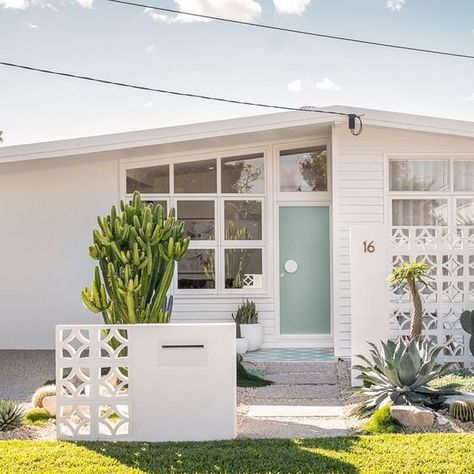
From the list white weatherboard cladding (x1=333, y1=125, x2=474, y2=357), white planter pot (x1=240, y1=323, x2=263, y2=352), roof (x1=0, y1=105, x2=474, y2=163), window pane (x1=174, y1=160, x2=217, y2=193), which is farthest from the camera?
window pane (x1=174, y1=160, x2=217, y2=193)

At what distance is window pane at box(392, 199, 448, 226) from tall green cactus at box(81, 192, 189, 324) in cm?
428

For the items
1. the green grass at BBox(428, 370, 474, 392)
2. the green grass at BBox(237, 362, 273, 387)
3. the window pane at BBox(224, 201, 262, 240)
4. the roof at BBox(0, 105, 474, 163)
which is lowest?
the green grass at BBox(237, 362, 273, 387)

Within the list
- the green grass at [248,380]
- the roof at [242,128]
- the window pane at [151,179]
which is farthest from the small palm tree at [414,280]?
the window pane at [151,179]

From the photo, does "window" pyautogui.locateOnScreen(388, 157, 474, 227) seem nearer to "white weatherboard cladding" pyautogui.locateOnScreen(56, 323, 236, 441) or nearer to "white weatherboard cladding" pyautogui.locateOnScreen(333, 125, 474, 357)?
"white weatherboard cladding" pyautogui.locateOnScreen(333, 125, 474, 357)

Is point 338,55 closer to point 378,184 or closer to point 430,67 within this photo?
point 430,67

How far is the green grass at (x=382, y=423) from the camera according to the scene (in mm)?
5824

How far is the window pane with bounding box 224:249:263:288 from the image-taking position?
10930 mm

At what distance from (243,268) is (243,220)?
2.50 feet

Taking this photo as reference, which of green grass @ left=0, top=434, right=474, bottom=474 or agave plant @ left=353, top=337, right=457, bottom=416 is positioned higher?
agave plant @ left=353, top=337, right=457, bottom=416

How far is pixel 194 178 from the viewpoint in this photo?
11.0 m

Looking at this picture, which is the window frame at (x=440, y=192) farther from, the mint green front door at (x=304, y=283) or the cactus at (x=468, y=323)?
the cactus at (x=468, y=323)

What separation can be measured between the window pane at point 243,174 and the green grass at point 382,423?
552 cm

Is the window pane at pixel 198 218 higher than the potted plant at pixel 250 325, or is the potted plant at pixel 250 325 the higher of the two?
the window pane at pixel 198 218

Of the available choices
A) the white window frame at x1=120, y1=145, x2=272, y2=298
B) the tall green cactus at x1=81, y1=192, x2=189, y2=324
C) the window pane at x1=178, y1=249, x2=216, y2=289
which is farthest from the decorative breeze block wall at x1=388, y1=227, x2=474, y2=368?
the window pane at x1=178, y1=249, x2=216, y2=289
